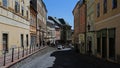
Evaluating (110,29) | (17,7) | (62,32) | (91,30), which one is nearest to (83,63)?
(110,29)

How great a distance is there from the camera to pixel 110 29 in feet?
81.6

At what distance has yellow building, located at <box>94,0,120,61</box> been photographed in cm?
2245

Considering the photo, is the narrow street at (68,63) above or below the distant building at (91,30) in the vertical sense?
below

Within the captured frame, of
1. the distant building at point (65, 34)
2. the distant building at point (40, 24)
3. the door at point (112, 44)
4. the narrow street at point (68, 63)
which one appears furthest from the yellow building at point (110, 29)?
the distant building at point (65, 34)

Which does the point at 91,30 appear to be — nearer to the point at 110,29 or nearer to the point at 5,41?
the point at 110,29

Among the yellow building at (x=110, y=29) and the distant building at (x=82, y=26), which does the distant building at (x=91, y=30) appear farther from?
the distant building at (x=82, y=26)

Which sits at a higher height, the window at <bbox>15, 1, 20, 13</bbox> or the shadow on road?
the window at <bbox>15, 1, 20, 13</bbox>

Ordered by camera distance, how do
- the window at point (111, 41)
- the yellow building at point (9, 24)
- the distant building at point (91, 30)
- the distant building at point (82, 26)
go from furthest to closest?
the distant building at point (82, 26)
the distant building at point (91, 30)
the window at point (111, 41)
the yellow building at point (9, 24)

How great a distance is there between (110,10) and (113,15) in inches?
56.4

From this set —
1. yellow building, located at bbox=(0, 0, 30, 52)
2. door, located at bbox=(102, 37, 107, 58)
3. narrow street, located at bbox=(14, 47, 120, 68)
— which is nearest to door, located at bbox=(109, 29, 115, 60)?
narrow street, located at bbox=(14, 47, 120, 68)

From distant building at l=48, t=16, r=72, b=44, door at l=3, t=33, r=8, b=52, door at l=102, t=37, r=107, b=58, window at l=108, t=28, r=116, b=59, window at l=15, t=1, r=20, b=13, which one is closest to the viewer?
window at l=108, t=28, r=116, b=59

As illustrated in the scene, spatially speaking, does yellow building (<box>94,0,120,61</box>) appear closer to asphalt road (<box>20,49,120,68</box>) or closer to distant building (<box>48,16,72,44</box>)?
asphalt road (<box>20,49,120,68</box>)

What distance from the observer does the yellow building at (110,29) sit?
73.7ft

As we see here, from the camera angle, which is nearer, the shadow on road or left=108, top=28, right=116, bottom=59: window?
the shadow on road
